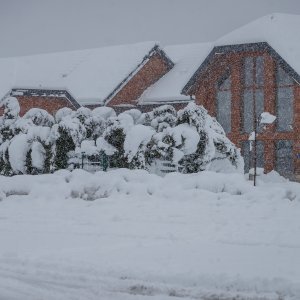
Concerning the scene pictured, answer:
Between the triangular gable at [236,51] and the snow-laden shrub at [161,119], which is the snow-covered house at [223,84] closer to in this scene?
the triangular gable at [236,51]

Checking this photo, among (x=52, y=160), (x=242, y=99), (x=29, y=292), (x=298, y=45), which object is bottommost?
(x=29, y=292)

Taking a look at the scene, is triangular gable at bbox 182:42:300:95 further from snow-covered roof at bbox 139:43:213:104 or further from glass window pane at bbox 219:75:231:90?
glass window pane at bbox 219:75:231:90

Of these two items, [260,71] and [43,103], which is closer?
[260,71]

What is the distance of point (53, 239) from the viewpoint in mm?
7941

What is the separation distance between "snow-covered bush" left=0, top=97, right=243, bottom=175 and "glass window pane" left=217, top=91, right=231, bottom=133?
885cm

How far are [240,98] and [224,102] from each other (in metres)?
0.92

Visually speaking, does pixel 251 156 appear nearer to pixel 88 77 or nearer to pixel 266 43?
pixel 266 43

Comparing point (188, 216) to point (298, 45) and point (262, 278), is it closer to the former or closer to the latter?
point (262, 278)

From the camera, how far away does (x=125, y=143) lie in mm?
15516

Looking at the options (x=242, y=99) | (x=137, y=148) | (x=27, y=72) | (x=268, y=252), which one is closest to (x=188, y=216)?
(x=268, y=252)

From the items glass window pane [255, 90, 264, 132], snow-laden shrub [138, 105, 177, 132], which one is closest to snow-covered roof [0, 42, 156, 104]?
glass window pane [255, 90, 264, 132]

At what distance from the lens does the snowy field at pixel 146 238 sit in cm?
553

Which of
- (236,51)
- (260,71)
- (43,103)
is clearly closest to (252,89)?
(260,71)

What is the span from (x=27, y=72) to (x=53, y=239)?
26.3m
